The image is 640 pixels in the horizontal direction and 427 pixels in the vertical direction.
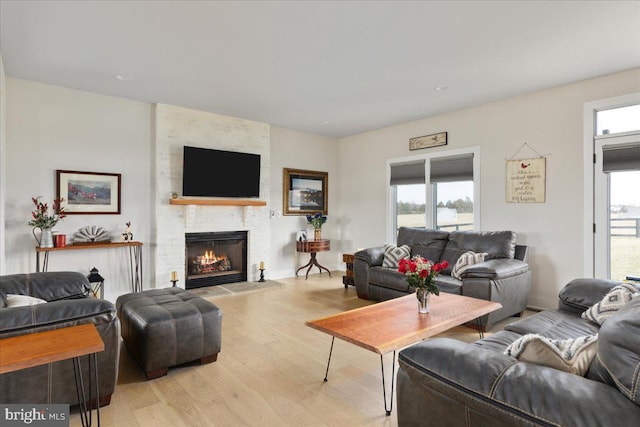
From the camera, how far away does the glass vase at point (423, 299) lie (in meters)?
2.69

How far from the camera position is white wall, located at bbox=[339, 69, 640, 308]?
4.05m

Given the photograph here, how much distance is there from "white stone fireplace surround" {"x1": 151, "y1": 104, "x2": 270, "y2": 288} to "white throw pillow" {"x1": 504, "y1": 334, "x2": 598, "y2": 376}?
4.71 m

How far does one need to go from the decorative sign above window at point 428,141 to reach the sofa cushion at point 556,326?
345 cm

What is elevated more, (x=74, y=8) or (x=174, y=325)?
(x=74, y=8)

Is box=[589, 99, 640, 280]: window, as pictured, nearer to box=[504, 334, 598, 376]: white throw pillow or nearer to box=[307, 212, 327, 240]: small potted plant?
box=[504, 334, 598, 376]: white throw pillow

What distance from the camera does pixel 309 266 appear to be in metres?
6.49

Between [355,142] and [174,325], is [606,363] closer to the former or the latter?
[174,325]

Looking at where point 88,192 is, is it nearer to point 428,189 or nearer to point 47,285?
point 47,285

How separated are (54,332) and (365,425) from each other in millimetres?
1742

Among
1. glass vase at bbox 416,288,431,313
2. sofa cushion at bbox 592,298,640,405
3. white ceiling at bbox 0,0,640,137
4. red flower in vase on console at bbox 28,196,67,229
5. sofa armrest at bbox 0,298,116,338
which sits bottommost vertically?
glass vase at bbox 416,288,431,313

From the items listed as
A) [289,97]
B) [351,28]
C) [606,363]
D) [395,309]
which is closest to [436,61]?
[351,28]

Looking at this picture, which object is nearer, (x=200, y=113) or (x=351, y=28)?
(x=351, y=28)

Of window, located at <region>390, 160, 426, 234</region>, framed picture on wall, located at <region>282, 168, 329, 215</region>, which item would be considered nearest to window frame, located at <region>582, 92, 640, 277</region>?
window, located at <region>390, 160, 426, 234</region>

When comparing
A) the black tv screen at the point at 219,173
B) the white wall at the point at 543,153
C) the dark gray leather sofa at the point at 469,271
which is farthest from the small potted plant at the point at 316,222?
the white wall at the point at 543,153
